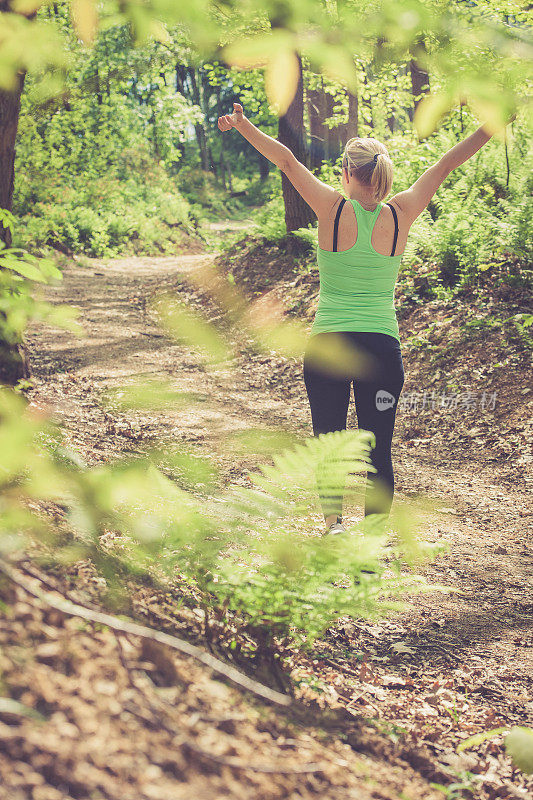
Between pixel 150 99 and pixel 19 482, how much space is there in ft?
84.5

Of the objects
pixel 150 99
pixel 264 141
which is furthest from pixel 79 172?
pixel 264 141

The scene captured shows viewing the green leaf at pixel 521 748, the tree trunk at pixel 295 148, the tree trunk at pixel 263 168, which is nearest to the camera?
the green leaf at pixel 521 748

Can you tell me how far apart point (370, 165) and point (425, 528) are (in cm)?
265

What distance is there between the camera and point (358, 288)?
10.2 ft

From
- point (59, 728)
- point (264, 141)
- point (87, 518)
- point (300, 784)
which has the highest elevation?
point (264, 141)

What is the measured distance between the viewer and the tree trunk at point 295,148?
10961 millimetres

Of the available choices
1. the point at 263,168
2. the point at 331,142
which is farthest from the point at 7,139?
the point at 263,168

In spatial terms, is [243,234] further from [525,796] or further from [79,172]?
[525,796]

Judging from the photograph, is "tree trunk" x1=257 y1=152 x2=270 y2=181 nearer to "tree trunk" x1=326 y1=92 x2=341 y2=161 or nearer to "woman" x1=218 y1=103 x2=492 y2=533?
"tree trunk" x1=326 y1=92 x2=341 y2=161

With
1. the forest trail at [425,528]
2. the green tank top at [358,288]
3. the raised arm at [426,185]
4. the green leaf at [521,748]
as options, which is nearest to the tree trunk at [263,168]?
the forest trail at [425,528]

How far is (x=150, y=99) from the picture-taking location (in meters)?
24.4

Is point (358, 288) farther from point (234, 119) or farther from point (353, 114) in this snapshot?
point (353, 114)

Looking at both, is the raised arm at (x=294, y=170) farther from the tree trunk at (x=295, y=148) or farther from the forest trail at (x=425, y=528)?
the tree trunk at (x=295, y=148)

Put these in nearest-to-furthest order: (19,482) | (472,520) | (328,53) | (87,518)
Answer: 1. (328,53)
2. (87,518)
3. (19,482)
4. (472,520)
